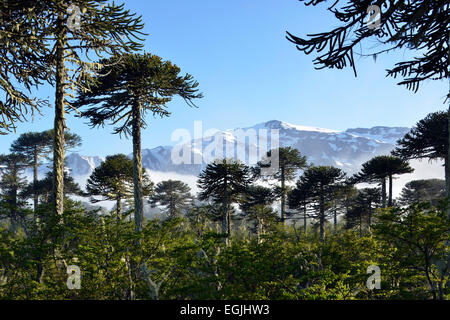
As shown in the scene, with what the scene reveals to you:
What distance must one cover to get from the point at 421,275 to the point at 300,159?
68.3 feet

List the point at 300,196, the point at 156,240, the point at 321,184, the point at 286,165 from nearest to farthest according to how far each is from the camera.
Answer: the point at 156,240 → the point at 321,184 → the point at 300,196 → the point at 286,165

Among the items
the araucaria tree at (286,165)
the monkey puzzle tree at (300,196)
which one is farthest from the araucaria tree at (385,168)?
the araucaria tree at (286,165)

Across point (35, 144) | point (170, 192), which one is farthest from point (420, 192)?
point (35, 144)

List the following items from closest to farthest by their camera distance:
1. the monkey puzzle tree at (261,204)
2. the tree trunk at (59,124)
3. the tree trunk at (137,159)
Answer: the tree trunk at (59,124), the tree trunk at (137,159), the monkey puzzle tree at (261,204)

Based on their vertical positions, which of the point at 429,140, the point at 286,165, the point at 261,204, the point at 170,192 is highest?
the point at 429,140

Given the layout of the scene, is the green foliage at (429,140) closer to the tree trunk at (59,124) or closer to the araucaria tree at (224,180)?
the araucaria tree at (224,180)

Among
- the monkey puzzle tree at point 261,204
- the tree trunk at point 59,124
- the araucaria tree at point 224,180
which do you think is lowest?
the monkey puzzle tree at point 261,204

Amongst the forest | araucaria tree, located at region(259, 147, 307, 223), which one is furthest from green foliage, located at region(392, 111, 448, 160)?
the forest

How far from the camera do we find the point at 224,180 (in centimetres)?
2009

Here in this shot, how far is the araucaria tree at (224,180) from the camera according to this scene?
766 inches

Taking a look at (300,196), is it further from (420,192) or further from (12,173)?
(12,173)

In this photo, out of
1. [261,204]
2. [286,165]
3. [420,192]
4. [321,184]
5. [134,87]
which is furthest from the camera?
[420,192]

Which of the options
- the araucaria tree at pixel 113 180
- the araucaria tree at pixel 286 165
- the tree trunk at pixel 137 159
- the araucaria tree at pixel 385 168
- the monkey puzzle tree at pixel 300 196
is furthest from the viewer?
the araucaria tree at pixel 286 165
